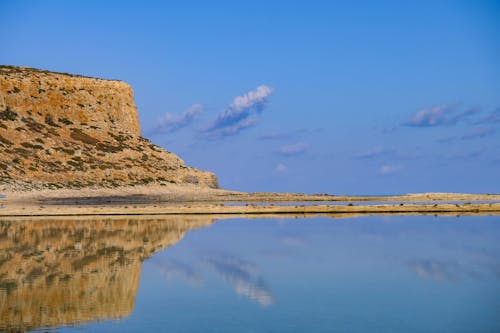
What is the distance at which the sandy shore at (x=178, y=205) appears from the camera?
55191 millimetres

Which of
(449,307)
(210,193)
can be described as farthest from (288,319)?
(210,193)

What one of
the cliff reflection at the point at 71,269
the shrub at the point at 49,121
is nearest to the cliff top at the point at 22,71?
the shrub at the point at 49,121

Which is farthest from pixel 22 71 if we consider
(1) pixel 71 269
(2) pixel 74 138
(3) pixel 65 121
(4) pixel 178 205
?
(1) pixel 71 269

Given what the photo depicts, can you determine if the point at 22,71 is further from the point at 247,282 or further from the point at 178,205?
the point at 247,282

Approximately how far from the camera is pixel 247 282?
18.3 meters

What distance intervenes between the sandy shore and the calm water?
20.1m

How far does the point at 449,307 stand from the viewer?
47.1ft

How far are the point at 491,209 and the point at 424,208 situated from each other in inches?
286

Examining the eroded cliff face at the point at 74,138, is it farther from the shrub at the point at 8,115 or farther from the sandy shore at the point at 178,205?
the sandy shore at the point at 178,205

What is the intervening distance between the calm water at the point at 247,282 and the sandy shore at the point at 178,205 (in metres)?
20.1

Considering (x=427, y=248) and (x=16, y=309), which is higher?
(x=427, y=248)

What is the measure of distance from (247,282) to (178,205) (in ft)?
166

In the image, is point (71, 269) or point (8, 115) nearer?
point (71, 269)

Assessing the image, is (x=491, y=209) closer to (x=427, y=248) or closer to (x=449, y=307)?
(x=427, y=248)
